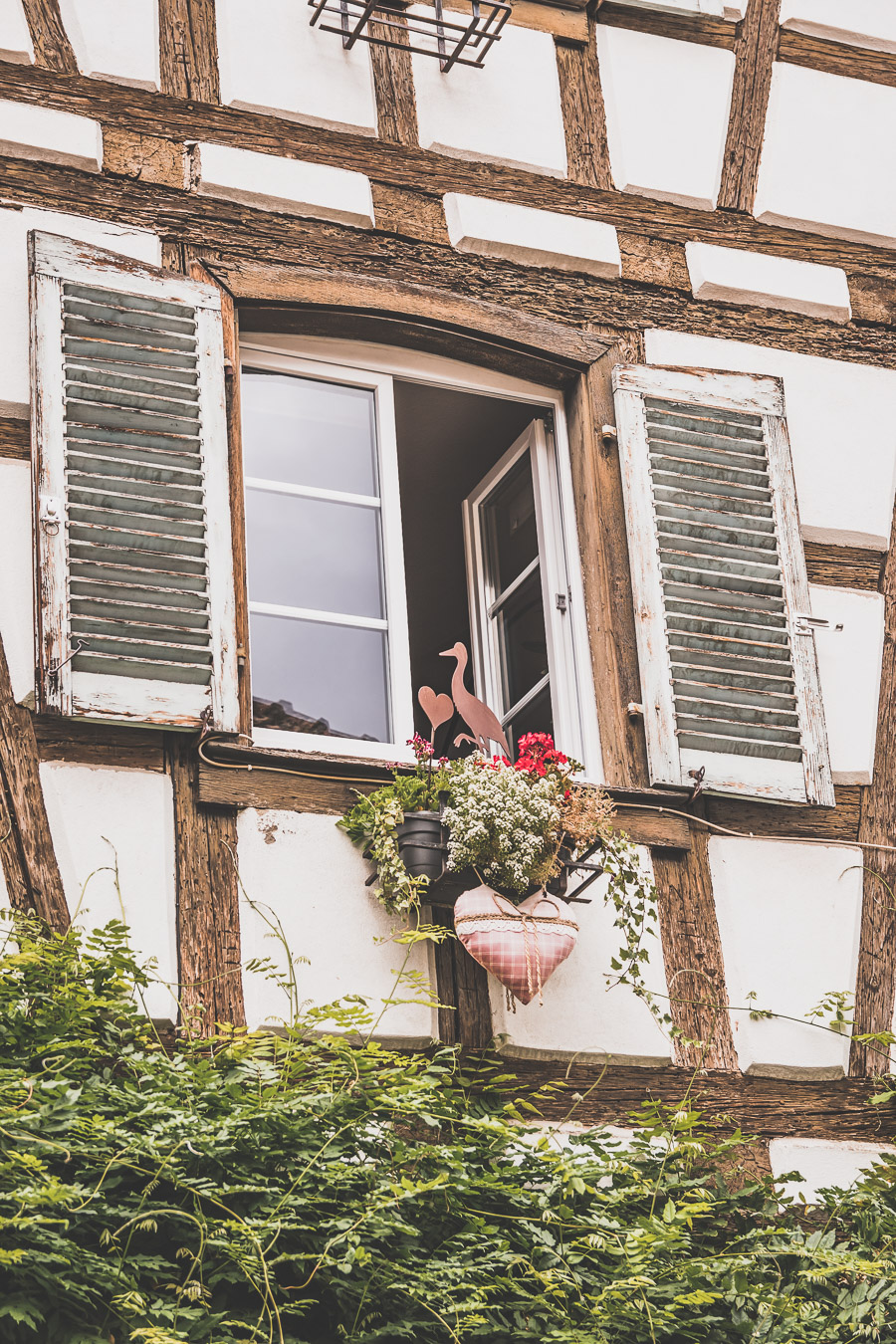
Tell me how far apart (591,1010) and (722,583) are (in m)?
1.30

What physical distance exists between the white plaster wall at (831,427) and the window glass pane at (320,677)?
128 cm

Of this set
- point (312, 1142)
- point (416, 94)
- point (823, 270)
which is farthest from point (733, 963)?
point (416, 94)

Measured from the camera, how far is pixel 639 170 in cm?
553

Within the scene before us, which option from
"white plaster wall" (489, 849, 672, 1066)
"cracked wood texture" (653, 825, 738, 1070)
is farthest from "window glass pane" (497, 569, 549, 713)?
"white plaster wall" (489, 849, 672, 1066)

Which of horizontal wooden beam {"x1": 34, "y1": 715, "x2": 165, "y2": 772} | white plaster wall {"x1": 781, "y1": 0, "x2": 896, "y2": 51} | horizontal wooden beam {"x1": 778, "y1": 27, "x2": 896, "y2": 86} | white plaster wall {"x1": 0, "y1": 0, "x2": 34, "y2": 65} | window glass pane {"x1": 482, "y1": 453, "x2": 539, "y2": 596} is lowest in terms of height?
horizontal wooden beam {"x1": 34, "y1": 715, "x2": 165, "y2": 772}

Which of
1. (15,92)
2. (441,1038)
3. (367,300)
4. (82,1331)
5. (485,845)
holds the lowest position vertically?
(82,1331)

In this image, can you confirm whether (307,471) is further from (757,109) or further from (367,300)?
(757,109)

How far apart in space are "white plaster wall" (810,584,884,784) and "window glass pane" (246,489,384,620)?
1.27m

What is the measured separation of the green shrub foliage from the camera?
3.24 meters

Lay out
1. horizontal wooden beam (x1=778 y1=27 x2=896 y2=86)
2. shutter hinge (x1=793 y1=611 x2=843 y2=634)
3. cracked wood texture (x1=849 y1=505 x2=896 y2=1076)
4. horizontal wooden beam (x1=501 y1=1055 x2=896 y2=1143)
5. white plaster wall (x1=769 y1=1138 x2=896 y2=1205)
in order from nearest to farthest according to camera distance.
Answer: horizontal wooden beam (x1=501 y1=1055 x2=896 y2=1143) → white plaster wall (x1=769 y1=1138 x2=896 y2=1205) → cracked wood texture (x1=849 y1=505 x2=896 y2=1076) → shutter hinge (x1=793 y1=611 x2=843 y2=634) → horizontal wooden beam (x1=778 y1=27 x2=896 y2=86)

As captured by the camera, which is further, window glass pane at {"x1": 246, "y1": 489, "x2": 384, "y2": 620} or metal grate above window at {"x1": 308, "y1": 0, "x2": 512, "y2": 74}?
metal grate above window at {"x1": 308, "y1": 0, "x2": 512, "y2": 74}

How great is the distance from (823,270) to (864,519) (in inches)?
33.0

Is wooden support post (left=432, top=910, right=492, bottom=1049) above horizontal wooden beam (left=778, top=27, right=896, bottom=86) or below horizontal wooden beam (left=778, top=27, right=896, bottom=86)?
below

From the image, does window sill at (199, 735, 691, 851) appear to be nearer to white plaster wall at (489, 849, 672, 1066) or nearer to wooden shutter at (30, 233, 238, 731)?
wooden shutter at (30, 233, 238, 731)
